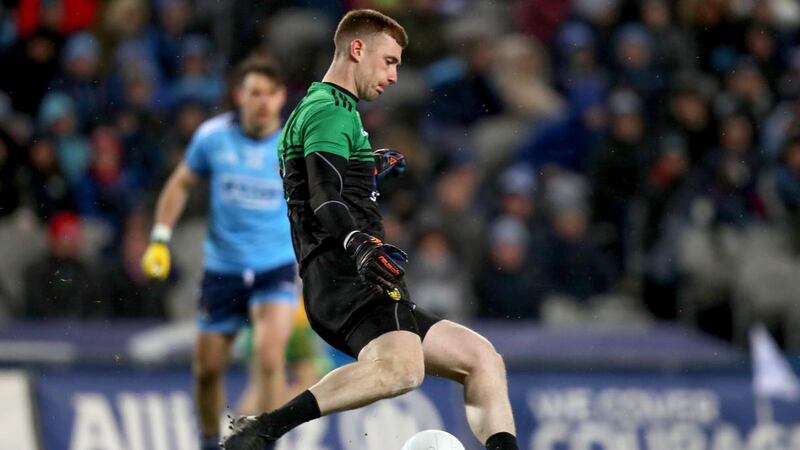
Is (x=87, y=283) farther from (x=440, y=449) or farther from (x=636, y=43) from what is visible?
(x=440, y=449)

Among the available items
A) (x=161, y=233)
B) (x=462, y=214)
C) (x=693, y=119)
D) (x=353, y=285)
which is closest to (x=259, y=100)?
(x=161, y=233)

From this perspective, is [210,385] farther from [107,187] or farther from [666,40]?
[666,40]

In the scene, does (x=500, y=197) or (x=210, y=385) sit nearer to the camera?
(x=210, y=385)

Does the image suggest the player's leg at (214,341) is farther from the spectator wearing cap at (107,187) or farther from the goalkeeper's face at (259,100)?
the spectator wearing cap at (107,187)

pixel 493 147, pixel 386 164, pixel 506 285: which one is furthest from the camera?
pixel 493 147

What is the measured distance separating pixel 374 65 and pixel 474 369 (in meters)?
1.46

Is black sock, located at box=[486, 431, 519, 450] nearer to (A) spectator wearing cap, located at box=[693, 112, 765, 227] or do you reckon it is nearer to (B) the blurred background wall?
(B) the blurred background wall

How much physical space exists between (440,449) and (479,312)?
5989 mm

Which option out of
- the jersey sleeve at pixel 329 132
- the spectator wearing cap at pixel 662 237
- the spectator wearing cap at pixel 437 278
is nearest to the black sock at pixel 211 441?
the jersey sleeve at pixel 329 132

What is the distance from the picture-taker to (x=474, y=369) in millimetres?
6734

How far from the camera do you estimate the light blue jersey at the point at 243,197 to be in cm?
909

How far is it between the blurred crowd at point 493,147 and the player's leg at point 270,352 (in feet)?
12.5

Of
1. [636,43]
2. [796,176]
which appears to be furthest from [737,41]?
[796,176]

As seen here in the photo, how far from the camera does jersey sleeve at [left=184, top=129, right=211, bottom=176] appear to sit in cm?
913
